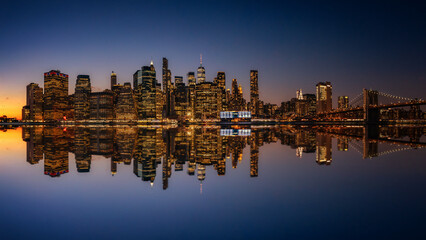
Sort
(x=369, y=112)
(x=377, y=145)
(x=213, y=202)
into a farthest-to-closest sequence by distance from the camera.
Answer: (x=369, y=112)
(x=377, y=145)
(x=213, y=202)

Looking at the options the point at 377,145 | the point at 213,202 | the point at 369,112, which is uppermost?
the point at 369,112

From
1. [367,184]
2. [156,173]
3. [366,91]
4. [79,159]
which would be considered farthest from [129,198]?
[366,91]

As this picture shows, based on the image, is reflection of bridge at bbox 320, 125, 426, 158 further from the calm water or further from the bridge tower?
the bridge tower

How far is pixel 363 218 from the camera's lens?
5590mm

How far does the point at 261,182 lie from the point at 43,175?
8364 millimetres

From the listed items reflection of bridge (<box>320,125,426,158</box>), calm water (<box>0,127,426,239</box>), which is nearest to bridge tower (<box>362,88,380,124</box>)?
reflection of bridge (<box>320,125,426,158</box>)

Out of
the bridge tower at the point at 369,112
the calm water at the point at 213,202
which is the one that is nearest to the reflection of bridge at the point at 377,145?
the calm water at the point at 213,202

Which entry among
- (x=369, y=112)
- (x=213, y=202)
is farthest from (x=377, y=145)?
(x=369, y=112)

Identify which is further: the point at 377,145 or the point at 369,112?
the point at 369,112

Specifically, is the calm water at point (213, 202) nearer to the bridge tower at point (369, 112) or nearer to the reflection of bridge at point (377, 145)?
the reflection of bridge at point (377, 145)

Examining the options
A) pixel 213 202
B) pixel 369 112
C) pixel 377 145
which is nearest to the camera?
pixel 213 202

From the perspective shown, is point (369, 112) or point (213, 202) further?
point (369, 112)

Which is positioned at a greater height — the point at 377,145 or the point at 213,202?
the point at 377,145

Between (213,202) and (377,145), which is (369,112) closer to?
(377,145)
